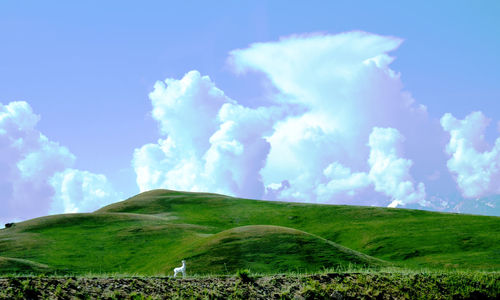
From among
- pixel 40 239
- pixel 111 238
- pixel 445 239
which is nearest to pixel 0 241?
pixel 40 239

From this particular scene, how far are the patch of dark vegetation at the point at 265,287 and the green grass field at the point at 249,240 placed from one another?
57.3ft

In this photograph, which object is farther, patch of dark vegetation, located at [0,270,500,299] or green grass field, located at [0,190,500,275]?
green grass field, located at [0,190,500,275]

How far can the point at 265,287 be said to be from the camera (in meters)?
18.4

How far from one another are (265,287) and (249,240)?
27.8 meters

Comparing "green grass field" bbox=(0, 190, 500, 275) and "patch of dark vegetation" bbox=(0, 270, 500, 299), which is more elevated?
"green grass field" bbox=(0, 190, 500, 275)

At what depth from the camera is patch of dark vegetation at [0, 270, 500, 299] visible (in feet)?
51.3

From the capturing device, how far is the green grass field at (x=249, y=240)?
43531mm

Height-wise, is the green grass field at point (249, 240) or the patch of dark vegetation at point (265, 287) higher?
the green grass field at point (249, 240)

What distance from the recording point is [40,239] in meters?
65.9

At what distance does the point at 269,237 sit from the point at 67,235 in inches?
1408

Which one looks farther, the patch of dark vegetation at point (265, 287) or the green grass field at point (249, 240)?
the green grass field at point (249, 240)

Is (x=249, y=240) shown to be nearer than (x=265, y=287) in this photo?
No

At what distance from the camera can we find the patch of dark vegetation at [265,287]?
51.3 ft

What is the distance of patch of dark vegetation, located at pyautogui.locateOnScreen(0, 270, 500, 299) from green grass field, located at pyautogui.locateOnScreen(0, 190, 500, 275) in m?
17.5
